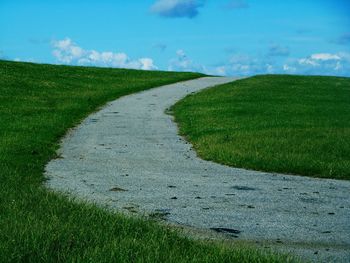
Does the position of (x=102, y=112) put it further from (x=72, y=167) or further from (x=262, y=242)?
(x=262, y=242)

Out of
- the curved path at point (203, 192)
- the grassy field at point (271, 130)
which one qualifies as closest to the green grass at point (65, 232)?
the curved path at point (203, 192)

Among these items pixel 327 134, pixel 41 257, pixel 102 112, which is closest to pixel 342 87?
pixel 102 112

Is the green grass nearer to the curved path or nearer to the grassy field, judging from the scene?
the curved path

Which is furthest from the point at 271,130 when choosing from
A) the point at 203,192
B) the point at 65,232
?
the point at 65,232

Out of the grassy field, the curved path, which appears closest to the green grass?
the curved path

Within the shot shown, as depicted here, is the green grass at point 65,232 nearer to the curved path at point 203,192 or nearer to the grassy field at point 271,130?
the curved path at point 203,192

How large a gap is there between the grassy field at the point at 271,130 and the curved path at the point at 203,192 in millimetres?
788

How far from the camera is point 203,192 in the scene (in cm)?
A: 1070

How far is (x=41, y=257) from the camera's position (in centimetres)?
611

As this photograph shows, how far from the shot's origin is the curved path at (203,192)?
816 centimetres

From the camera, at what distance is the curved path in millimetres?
8156

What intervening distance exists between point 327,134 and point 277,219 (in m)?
10.1

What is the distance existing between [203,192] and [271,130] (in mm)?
8880

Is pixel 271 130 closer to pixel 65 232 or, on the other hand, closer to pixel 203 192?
pixel 203 192
